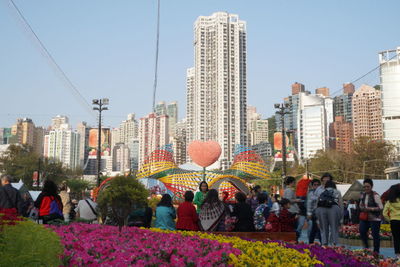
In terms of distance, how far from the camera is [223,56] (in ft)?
361

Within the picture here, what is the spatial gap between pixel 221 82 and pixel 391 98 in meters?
52.2

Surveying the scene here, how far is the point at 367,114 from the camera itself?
109625mm

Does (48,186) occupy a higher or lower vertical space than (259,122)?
lower

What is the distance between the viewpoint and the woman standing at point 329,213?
9516 millimetres

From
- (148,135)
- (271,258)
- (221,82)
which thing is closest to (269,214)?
(271,258)

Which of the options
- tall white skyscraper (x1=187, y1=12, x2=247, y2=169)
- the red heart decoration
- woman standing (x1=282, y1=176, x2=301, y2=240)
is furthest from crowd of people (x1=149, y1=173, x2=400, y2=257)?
tall white skyscraper (x1=187, y1=12, x2=247, y2=169)

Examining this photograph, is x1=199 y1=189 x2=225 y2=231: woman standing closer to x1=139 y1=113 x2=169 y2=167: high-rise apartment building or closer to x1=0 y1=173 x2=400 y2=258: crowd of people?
x1=0 y1=173 x2=400 y2=258: crowd of people

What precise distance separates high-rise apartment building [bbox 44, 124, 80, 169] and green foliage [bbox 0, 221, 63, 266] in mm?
165679

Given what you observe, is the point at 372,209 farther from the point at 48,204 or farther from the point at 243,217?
the point at 48,204

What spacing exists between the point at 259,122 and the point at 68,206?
487 ft

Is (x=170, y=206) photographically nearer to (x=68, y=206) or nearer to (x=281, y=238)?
(x=281, y=238)

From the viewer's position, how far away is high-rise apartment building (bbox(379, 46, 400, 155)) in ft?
205

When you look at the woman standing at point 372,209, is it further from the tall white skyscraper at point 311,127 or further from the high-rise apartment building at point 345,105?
the high-rise apartment building at point 345,105

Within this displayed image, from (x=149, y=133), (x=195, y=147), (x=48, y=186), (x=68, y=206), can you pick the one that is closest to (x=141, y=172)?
(x=195, y=147)
